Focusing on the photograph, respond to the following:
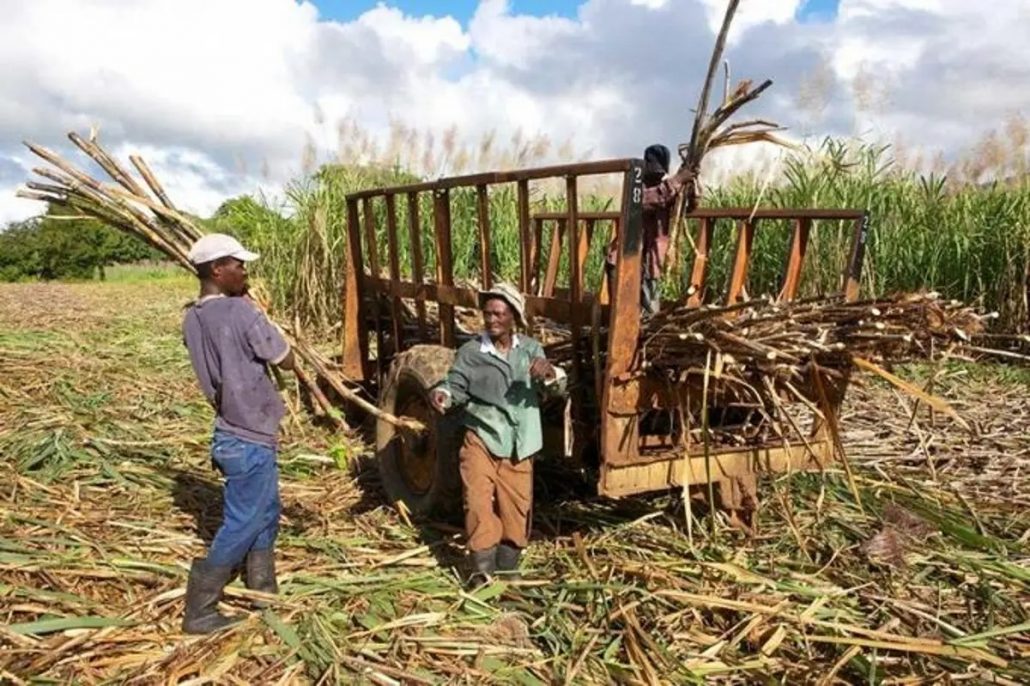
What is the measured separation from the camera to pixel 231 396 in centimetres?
353

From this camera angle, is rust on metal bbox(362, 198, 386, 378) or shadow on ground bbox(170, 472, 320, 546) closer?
shadow on ground bbox(170, 472, 320, 546)

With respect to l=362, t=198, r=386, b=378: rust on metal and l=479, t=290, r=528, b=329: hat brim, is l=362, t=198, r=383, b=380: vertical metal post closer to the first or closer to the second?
l=362, t=198, r=386, b=378: rust on metal

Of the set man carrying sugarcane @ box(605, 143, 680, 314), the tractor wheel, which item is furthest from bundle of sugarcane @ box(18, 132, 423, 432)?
man carrying sugarcane @ box(605, 143, 680, 314)

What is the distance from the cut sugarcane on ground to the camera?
3156mm

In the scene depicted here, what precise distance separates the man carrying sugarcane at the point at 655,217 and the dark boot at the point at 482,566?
156 centimetres

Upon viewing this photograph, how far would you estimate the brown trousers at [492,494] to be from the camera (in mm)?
3826

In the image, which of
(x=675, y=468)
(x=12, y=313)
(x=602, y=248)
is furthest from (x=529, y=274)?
(x=12, y=313)

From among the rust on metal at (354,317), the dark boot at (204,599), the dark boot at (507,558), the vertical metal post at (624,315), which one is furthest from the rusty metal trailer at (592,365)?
the dark boot at (204,599)

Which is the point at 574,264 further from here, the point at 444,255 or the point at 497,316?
the point at 444,255

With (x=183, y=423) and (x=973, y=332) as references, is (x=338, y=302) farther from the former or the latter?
(x=973, y=332)

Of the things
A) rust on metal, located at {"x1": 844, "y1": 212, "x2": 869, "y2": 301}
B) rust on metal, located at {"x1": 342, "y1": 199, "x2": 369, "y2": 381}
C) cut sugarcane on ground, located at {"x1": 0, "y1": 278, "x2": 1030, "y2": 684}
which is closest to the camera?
cut sugarcane on ground, located at {"x1": 0, "y1": 278, "x2": 1030, "y2": 684}

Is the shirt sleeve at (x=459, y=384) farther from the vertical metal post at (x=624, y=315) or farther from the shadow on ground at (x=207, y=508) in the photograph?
the shadow on ground at (x=207, y=508)

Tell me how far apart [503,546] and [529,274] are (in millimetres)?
1305

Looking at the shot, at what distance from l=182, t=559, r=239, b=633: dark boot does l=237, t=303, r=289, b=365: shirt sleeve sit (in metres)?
0.87
